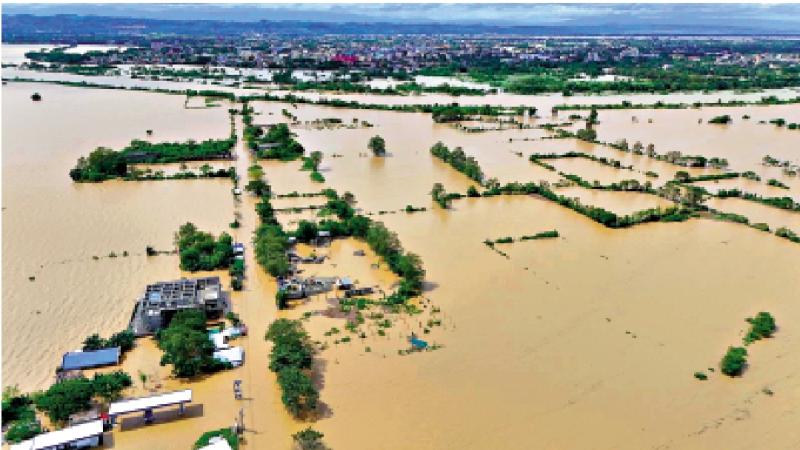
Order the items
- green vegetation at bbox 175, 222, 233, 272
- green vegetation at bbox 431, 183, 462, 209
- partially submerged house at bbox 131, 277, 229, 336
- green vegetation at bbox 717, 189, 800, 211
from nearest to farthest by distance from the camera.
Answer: partially submerged house at bbox 131, 277, 229, 336, green vegetation at bbox 175, 222, 233, 272, green vegetation at bbox 431, 183, 462, 209, green vegetation at bbox 717, 189, 800, 211

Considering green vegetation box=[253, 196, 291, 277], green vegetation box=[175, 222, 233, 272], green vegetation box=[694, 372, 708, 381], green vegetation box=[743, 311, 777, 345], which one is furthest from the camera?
green vegetation box=[175, 222, 233, 272]

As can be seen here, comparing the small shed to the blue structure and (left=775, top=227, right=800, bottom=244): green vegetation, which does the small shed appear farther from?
(left=775, top=227, right=800, bottom=244): green vegetation


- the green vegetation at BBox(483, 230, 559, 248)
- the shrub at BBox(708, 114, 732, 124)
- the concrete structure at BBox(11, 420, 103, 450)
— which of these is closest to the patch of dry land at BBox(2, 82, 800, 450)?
the green vegetation at BBox(483, 230, 559, 248)

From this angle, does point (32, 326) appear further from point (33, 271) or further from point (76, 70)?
point (76, 70)

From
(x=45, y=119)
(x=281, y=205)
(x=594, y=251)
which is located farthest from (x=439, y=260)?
(x=45, y=119)

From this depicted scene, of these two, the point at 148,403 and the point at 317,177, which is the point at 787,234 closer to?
the point at 317,177

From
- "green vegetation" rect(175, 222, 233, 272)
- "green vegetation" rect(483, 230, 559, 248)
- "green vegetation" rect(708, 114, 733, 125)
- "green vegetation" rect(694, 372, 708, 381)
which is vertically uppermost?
"green vegetation" rect(708, 114, 733, 125)
